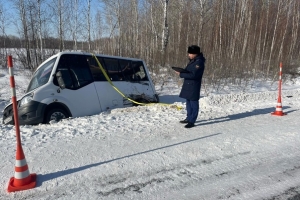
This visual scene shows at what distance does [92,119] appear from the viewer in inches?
258

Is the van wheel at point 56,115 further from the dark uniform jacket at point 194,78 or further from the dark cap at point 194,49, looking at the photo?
the dark cap at point 194,49

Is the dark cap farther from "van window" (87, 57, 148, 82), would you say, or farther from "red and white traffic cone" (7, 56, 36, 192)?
"red and white traffic cone" (7, 56, 36, 192)

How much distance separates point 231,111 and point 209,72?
8.12 meters

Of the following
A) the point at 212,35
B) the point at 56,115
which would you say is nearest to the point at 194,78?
the point at 56,115

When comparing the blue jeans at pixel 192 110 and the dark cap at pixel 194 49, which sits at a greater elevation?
the dark cap at pixel 194 49

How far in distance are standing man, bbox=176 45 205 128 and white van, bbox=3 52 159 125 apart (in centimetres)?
294

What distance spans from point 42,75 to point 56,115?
1.29 meters

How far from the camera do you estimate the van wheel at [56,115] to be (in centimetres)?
654

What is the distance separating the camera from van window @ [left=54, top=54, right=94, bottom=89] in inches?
274

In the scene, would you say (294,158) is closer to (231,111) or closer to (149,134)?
(149,134)

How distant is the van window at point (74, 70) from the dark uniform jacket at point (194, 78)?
313 cm

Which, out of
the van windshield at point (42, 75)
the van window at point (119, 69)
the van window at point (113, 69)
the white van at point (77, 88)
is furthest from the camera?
the van window at point (113, 69)

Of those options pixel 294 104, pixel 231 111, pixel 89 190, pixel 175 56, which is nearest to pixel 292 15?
pixel 175 56

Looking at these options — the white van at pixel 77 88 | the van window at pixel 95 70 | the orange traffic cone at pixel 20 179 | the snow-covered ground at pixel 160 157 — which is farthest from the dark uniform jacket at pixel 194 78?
the orange traffic cone at pixel 20 179
